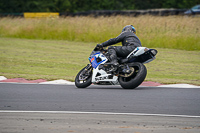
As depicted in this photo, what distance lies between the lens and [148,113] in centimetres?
620

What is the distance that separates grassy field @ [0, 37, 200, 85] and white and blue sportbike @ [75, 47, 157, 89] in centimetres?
155

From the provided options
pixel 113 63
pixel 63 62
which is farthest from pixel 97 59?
pixel 63 62

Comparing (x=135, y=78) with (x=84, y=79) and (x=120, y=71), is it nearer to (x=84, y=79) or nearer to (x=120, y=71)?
(x=120, y=71)

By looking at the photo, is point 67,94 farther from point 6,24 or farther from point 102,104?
point 6,24

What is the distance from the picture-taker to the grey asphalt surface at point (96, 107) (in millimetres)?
5302

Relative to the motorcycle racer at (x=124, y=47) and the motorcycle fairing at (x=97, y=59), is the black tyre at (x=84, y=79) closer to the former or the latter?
the motorcycle fairing at (x=97, y=59)

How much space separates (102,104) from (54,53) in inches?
400

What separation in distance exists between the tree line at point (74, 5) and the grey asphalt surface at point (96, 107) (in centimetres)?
3786

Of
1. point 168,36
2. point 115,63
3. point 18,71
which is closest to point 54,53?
point 18,71

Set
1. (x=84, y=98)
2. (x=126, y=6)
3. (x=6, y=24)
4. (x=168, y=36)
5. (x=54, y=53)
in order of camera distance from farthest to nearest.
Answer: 1. (x=126, y=6)
2. (x=6, y=24)
3. (x=168, y=36)
4. (x=54, y=53)
5. (x=84, y=98)

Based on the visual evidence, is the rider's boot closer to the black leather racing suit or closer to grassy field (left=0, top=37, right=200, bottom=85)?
the black leather racing suit

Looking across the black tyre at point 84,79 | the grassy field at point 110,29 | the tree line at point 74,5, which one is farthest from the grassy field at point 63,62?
the tree line at point 74,5

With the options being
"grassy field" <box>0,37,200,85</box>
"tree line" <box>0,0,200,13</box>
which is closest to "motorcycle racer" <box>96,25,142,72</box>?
"grassy field" <box>0,37,200,85</box>

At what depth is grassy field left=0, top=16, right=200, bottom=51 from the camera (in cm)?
1872
